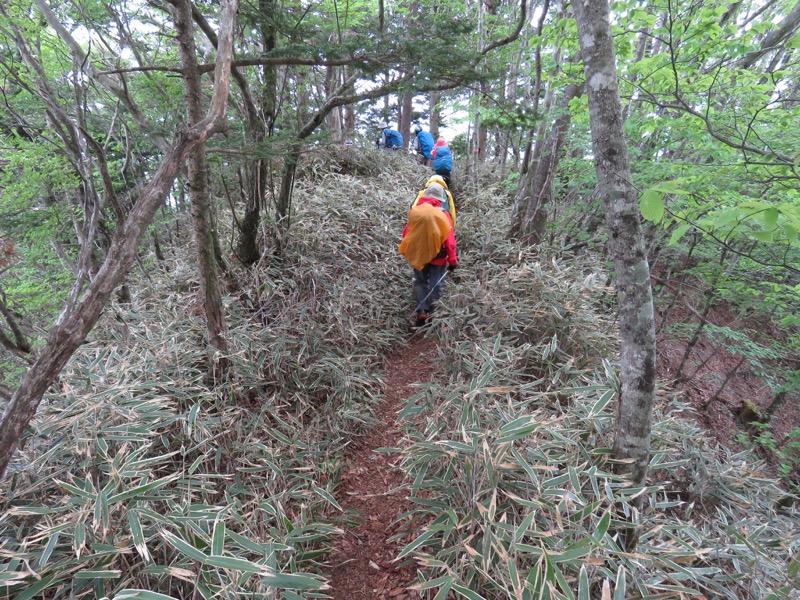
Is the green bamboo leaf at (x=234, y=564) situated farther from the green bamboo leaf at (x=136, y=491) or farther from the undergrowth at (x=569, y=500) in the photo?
the undergrowth at (x=569, y=500)

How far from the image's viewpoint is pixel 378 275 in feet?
17.8

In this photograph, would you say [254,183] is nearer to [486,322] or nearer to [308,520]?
[486,322]

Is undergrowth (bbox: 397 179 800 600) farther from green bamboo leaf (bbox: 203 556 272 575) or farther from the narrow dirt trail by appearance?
green bamboo leaf (bbox: 203 556 272 575)

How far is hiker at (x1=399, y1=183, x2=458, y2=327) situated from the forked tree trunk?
284 centimetres

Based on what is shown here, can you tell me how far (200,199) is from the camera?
2.82m

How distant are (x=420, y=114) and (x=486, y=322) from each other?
1266cm

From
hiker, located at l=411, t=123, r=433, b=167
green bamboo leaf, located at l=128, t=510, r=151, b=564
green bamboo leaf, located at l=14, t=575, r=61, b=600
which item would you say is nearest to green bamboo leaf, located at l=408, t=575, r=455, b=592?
green bamboo leaf, located at l=128, t=510, r=151, b=564

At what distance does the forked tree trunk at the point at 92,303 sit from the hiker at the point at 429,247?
9.31ft

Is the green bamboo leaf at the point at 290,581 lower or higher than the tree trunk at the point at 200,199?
lower

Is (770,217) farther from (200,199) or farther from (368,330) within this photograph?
Answer: (368,330)

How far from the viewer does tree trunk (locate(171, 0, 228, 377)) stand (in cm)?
253

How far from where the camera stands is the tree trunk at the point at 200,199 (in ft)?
8.31

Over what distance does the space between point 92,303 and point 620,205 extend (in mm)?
2548

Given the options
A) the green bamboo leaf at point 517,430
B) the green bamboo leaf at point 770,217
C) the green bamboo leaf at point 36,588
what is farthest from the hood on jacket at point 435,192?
the green bamboo leaf at point 36,588
